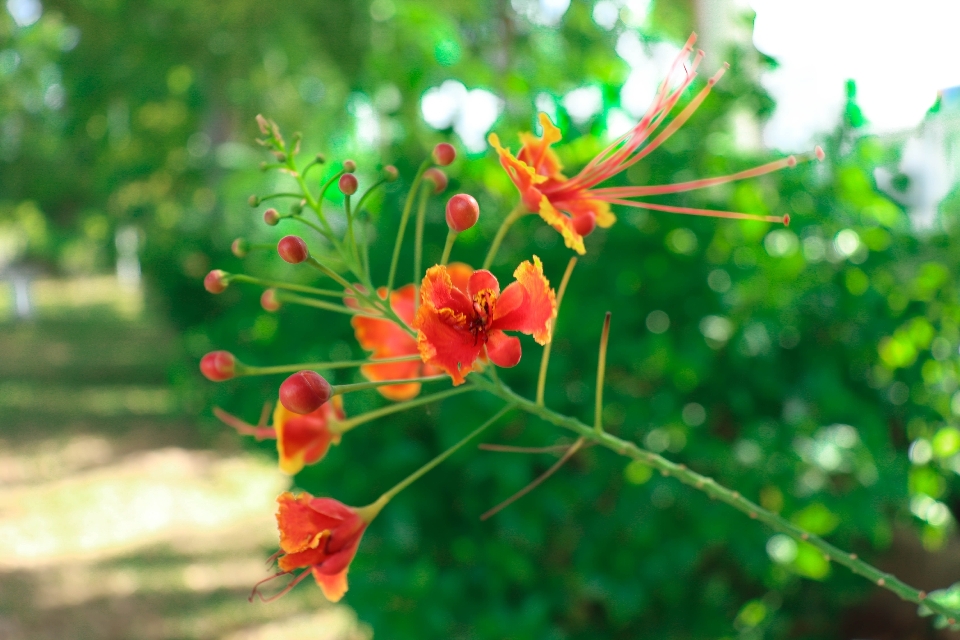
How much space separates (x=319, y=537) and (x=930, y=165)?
2954 mm

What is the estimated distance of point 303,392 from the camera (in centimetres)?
76

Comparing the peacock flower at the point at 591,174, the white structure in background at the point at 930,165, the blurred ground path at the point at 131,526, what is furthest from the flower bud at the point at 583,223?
the blurred ground path at the point at 131,526

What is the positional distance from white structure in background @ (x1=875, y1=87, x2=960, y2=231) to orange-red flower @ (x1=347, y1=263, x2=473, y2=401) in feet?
5.15

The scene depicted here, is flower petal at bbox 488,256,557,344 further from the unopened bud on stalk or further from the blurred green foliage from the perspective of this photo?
the blurred green foliage

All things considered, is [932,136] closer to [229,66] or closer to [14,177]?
[229,66]

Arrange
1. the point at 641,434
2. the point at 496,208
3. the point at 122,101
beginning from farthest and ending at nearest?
the point at 122,101, the point at 496,208, the point at 641,434

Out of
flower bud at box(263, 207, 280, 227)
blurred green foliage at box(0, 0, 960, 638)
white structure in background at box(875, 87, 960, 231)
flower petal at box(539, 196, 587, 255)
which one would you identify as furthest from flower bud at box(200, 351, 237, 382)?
white structure in background at box(875, 87, 960, 231)

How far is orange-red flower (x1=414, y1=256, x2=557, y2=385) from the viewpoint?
0.77 meters

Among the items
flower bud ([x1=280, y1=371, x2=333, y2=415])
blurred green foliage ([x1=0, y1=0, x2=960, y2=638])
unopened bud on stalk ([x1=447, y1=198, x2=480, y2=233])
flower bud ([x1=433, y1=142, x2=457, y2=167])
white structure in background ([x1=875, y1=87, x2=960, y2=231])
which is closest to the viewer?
flower bud ([x1=280, y1=371, x2=333, y2=415])

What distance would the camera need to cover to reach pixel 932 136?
2.77 metres

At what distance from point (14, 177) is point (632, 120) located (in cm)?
1069

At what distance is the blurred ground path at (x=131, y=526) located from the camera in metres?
4.15

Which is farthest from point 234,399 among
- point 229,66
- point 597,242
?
point 229,66

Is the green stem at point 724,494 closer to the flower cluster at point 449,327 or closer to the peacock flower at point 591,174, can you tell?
the flower cluster at point 449,327
